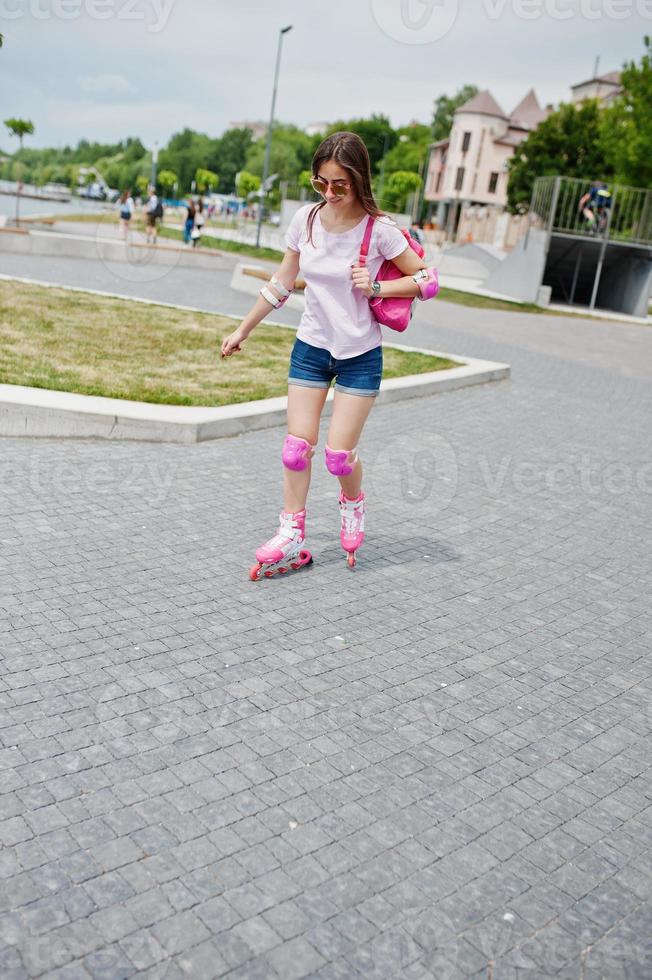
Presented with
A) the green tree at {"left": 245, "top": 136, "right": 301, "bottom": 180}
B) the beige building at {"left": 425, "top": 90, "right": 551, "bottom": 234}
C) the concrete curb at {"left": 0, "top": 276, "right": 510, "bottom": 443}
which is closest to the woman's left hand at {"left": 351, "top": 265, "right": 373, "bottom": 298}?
the concrete curb at {"left": 0, "top": 276, "right": 510, "bottom": 443}

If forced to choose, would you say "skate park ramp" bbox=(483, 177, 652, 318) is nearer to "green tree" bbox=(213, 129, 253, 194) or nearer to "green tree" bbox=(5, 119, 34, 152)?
"green tree" bbox=(5, 119, 34, 152)

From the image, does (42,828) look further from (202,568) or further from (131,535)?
(131,535)

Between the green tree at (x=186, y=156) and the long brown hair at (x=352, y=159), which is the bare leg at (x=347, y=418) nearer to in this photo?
the long brown hair at (x=352, y=159)

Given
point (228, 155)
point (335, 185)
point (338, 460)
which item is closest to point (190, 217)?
point (338, 460)

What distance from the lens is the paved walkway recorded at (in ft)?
7.66

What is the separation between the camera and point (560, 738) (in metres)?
3.39

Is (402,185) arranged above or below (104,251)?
above

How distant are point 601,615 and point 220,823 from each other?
2559 millimetres

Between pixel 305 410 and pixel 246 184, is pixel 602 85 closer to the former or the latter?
pixel 246 184

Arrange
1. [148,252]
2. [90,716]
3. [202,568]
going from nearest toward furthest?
[90,716]
[202,568]
[148,252]

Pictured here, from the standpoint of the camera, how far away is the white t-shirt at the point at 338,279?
13.7 ft

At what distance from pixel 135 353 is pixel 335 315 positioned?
562cm

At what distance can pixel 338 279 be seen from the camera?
4.21 metres

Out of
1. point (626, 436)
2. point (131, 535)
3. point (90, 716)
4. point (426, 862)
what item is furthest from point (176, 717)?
point (626, 436)
